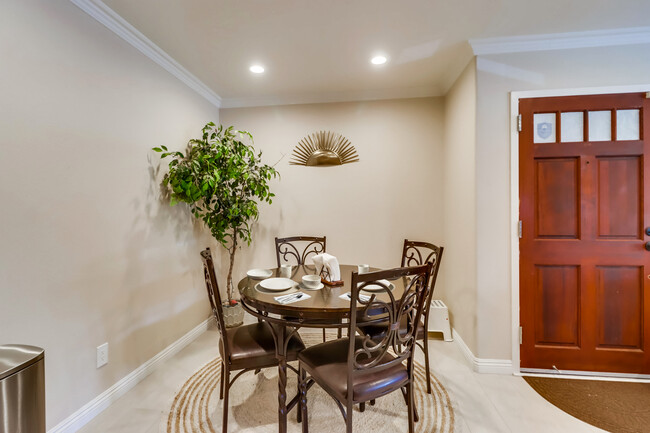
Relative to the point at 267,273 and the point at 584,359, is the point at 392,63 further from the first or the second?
the point at 584,359

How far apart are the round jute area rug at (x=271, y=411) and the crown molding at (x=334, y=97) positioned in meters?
2.73

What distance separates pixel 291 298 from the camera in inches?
60.2

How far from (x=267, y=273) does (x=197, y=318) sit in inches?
52.2

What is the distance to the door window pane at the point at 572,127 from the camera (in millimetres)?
2051

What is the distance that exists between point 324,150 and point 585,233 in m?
2.40

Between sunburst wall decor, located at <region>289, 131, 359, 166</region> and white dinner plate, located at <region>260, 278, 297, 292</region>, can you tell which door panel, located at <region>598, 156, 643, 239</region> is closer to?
sunburst wall decor, located at <region>289, 131, 359, 166</region>

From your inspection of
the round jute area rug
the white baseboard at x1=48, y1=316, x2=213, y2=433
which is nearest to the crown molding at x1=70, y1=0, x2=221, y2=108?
the white baseboard at x1=48, y1=316, x2=213, y2=433

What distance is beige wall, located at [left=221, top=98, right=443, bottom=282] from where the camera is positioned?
9.77 feet

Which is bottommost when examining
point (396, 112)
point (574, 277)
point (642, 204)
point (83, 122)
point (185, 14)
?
point (574, 277)

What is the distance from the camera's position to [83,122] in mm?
1648

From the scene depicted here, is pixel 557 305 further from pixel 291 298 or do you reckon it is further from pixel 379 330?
pixel 291 298

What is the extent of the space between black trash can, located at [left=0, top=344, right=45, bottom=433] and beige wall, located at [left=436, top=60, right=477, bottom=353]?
2.63 meters

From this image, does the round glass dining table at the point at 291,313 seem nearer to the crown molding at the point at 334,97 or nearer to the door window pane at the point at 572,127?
the door window pane at the point at 572,127

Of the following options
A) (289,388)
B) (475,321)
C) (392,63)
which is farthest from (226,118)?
(475,321)
